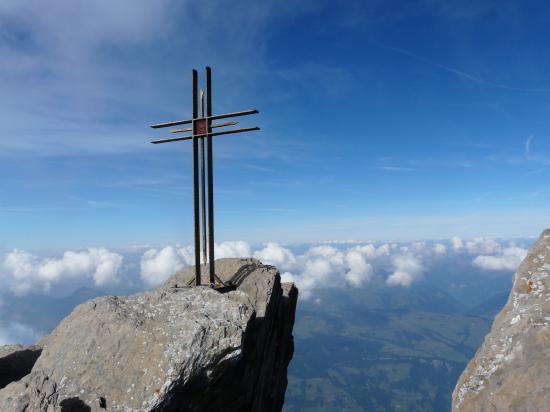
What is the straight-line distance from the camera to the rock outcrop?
299 inches

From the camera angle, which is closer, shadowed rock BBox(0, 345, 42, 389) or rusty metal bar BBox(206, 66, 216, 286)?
shadowed rock BBox(0, 345, 42, 389)

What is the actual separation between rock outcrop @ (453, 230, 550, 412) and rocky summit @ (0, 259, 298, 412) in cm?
681

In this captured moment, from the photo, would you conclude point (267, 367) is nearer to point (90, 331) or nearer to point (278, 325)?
point (278, 325)

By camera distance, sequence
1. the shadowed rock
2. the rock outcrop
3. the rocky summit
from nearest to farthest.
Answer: the rock outcrop
the rocky summit
the shadowed rock

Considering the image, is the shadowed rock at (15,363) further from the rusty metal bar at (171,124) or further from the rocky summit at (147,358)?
the rusty metal bar at (171,124)

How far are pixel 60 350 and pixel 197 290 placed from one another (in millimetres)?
4931

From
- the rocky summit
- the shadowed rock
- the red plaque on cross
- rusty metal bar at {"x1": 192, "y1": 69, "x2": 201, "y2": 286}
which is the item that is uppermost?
the red plaque on cross

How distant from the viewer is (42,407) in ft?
30.4

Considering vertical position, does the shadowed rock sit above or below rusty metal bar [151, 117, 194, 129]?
below

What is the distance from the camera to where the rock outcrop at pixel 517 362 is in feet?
24.9

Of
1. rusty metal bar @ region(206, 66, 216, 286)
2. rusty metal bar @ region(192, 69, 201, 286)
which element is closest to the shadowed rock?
rusty metal bar @ region(192, 69, 201, 286)

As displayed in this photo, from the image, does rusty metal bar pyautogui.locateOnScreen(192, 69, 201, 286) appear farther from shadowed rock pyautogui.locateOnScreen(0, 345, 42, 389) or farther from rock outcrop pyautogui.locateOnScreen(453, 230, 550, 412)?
rock outcrop pyautogui.locateOnScreen(453, 230, 550, 412)

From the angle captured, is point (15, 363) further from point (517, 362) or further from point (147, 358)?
point (517, 362)

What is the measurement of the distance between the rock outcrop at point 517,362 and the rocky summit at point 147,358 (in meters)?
6.81
